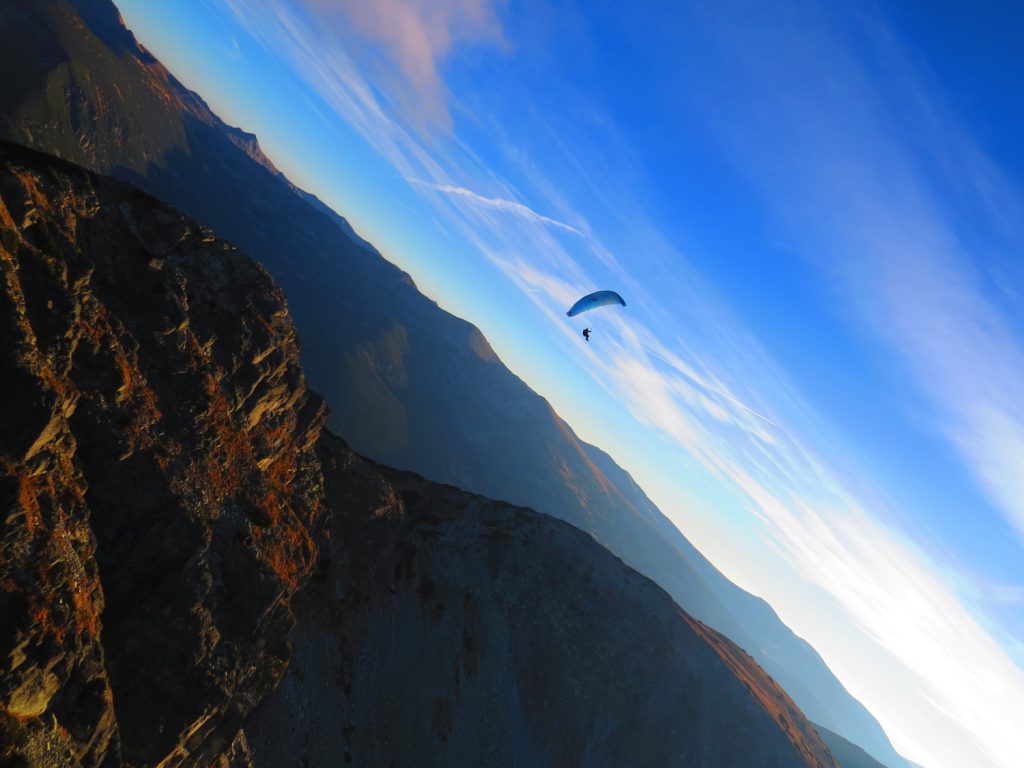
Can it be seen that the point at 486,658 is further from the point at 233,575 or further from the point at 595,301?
the point at 595,301

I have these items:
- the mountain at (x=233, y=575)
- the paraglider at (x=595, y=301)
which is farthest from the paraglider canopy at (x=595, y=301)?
the mountain at (x=233, y=575)

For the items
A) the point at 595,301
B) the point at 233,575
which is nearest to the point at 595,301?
the point at 595,301

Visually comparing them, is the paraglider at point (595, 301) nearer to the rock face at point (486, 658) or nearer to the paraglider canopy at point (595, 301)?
the paraglider canopy at point (595, 301)

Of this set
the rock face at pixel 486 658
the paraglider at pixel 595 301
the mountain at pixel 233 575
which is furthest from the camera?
the paraglider at pixel 595 301

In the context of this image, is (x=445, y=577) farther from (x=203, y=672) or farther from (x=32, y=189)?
(x=32, y=189)

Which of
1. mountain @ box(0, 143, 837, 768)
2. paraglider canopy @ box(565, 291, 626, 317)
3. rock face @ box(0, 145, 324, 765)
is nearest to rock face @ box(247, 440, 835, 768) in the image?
mountain @ box(0, 143, 837, 768)

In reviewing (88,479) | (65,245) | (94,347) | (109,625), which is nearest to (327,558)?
(109,625)

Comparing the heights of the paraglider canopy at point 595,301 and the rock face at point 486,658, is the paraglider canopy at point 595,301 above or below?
above

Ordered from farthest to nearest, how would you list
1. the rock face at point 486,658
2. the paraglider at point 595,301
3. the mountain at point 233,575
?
the paraglider at point 595,301, the rock face at point 486,658, the mountain at point 233,575
